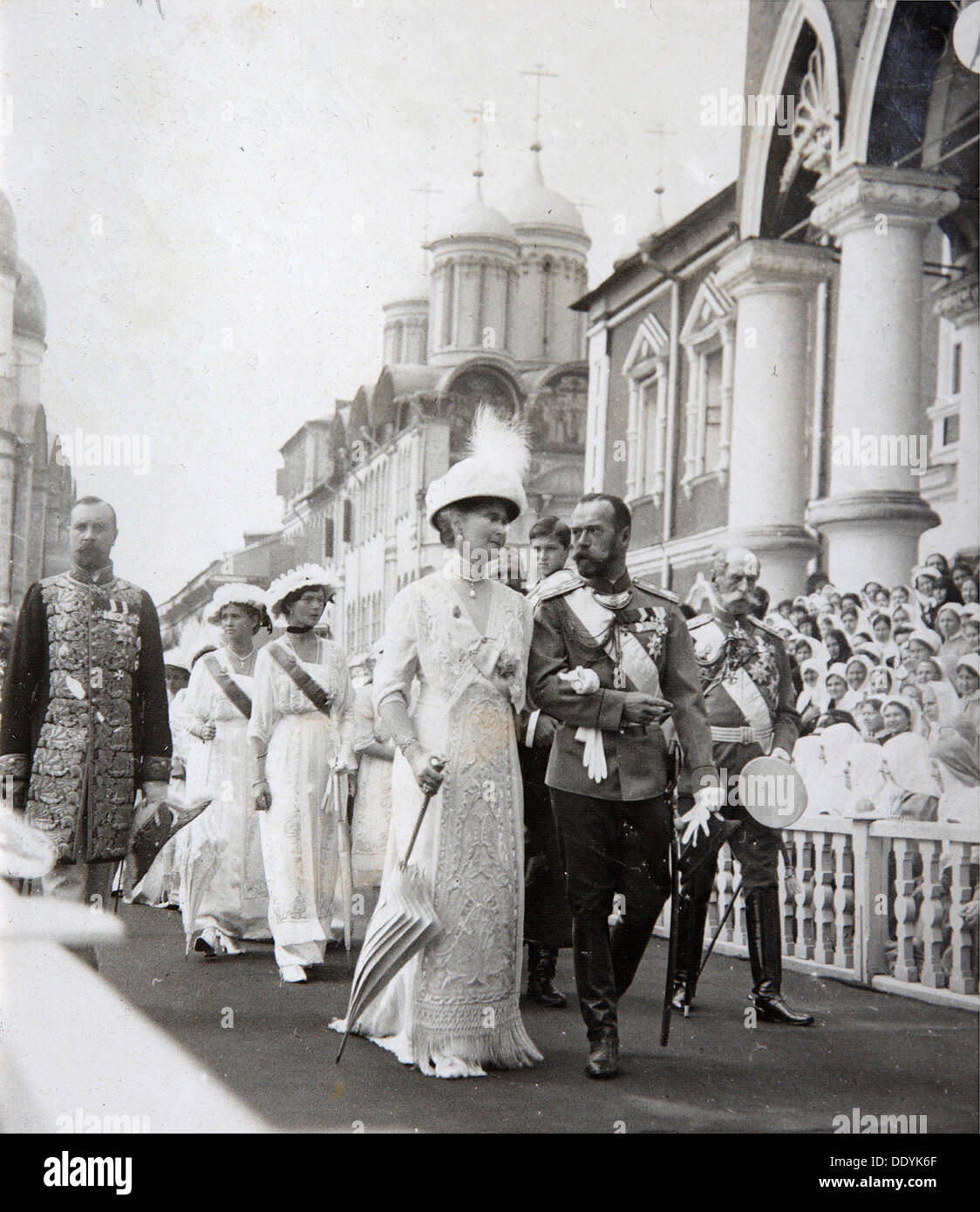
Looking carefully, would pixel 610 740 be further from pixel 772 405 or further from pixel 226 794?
pixel 226 794

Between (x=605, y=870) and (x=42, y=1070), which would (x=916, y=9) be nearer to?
(x=605, y=870)

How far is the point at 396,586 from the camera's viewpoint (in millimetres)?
6199

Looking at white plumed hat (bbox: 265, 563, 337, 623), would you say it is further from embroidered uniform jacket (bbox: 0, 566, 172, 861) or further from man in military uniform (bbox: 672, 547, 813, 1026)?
man in military uniform (bbox: 672, 547, 813, 1026)

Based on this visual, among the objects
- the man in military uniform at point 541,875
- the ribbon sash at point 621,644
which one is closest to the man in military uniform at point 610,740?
the ribbon sash at point 621,644

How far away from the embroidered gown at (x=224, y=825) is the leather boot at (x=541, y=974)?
66.4 inches

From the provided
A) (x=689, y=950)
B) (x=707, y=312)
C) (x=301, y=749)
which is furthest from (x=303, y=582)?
(x=707, y=312)

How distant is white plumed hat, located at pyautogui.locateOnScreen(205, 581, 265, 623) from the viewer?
6.69 m

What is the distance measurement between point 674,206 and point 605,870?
9.76 ft

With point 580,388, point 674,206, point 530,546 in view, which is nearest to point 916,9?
point 674,206

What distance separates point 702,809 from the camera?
475cm

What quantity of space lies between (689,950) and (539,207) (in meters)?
3.02

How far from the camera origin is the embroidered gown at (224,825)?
702 cm

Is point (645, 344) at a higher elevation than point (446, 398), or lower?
higher

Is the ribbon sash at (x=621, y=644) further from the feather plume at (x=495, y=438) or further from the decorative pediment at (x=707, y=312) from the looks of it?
the decorative pediment at (x=707, y=312)
